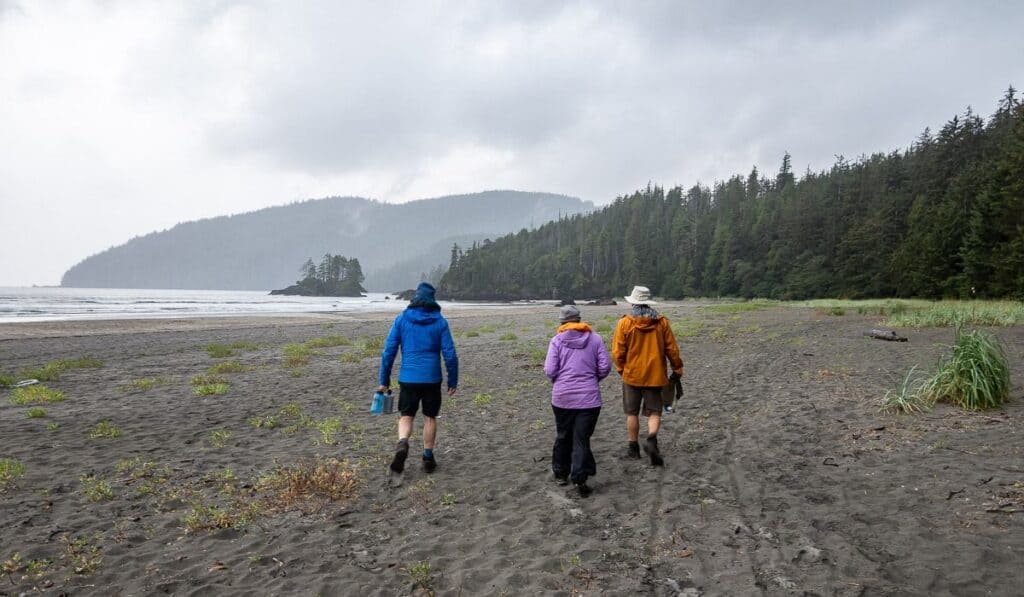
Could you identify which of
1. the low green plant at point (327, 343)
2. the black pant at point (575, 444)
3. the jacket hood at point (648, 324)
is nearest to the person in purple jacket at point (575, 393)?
the black pant at point (575, 444)

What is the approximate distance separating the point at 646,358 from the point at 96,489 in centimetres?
692

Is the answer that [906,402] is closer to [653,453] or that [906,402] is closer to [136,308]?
[653,453]

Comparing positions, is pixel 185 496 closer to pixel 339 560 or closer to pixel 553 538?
pixel 339 560

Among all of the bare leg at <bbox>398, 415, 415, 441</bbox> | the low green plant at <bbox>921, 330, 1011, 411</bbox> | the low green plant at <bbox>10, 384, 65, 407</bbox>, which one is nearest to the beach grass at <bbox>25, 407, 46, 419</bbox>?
the low green plant at <bbox>10, 384, 65, 407</bbox>

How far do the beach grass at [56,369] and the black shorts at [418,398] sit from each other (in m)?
13.5

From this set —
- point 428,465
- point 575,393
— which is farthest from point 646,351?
point 428,465

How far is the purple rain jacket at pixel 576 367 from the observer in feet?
19.2

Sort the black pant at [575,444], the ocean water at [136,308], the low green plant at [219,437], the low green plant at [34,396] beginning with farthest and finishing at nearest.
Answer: the ocean water at [136,308] < the low green plant at [34,396] < the low green plant at [219,437] < the black pant at [575,444]

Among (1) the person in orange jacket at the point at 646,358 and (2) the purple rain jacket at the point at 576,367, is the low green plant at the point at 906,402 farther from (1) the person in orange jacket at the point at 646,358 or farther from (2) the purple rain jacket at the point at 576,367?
(2) the purple rain jacket at the point at 576,367

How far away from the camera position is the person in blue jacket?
6348 mm

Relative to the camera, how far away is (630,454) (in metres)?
6.94

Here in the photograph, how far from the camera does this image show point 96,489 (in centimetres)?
579

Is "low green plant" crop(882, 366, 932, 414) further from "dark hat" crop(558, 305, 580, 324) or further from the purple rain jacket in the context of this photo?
"dark hat" crop(558, 305, 580, 324)

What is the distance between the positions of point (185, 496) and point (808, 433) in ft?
28.7
